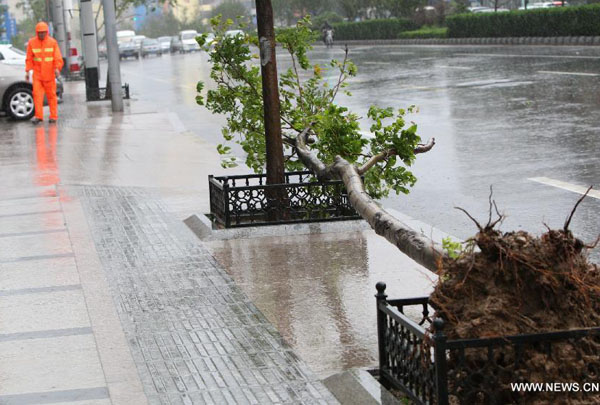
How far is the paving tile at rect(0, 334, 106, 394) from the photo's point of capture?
577 centimetres

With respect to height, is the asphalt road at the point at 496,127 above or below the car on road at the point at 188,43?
above

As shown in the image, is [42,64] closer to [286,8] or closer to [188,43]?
[188,43]

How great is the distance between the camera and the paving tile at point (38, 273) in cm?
802

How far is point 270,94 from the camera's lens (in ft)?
31.9

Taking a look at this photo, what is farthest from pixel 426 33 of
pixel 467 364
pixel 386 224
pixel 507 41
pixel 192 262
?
pixel 467 364

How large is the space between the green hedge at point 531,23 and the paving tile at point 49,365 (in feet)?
111

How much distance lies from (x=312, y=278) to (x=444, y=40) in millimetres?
43626

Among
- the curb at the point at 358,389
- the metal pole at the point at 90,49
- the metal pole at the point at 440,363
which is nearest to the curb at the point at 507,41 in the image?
the metal pole at the point at 90,49

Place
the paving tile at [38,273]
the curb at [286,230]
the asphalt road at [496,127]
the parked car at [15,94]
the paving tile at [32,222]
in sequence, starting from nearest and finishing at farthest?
the paving tile at [38,273]
the curb at [286,230]
the paving tile at [32,222]
the asphalt road at [496,127]
the parked car at [15,94]

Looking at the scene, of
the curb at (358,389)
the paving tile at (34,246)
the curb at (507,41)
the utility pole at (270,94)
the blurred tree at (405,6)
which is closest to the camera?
the curb at (358,389)

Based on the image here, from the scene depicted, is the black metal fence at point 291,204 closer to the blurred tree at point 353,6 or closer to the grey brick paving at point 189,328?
the grey brick paving at point 189,328

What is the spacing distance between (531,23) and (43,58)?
25995 millimetres

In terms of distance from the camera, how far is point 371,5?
68750 millimetres

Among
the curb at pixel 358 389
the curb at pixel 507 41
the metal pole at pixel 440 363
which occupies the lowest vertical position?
the curb at pixel 507 41
